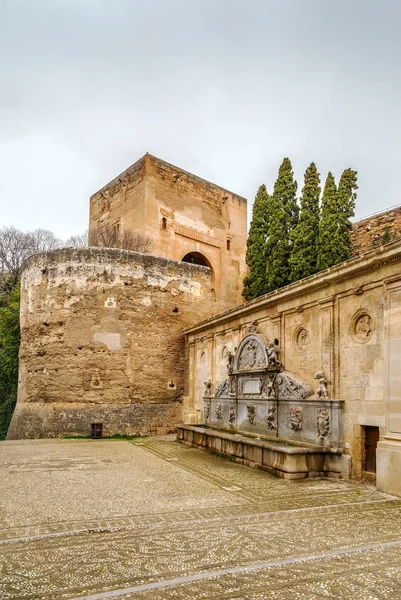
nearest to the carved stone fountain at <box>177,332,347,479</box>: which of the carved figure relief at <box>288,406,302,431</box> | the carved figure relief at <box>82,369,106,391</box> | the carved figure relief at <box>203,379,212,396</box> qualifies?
the carved figure relief at <box>288,406,302,431</box>

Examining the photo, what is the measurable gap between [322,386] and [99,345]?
30.3ft

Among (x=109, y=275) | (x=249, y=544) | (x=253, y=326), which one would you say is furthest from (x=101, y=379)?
(x=249, y=544)

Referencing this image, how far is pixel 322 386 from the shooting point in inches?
366

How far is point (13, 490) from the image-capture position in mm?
7410

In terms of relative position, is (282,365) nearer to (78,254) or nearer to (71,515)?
(71,515)

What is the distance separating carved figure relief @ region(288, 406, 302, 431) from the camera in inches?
384

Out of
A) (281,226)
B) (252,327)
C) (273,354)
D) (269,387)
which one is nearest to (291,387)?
(269,387)

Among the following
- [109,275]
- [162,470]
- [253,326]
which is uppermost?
[109,275]

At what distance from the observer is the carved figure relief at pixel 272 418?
10.6 metres

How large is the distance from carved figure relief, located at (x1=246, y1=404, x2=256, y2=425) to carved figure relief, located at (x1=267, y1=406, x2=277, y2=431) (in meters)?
0.83

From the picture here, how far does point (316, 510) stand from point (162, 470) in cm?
387

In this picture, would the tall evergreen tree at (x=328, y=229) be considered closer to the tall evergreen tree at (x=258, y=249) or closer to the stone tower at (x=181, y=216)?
the tall evergreen tree at (x=258, y=249)

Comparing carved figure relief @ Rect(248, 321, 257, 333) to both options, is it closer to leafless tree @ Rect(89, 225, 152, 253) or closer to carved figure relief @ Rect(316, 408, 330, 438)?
carved figure relief @ Rect(316, 408, 330, 438)

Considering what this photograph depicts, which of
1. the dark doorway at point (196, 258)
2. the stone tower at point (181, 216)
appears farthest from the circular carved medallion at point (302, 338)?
the dark doorway at point (196, 258)
